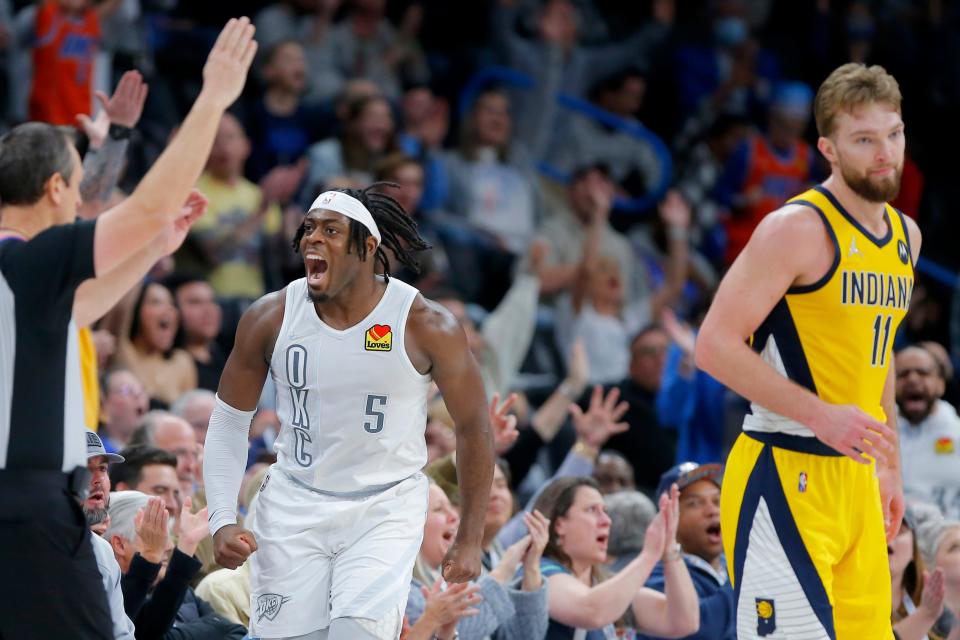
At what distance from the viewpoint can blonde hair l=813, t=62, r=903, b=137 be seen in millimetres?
4984

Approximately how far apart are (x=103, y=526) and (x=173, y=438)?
1784 millimetres

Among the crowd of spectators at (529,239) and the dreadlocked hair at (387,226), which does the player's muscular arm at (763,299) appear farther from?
the crowd of spectators at (529,239)

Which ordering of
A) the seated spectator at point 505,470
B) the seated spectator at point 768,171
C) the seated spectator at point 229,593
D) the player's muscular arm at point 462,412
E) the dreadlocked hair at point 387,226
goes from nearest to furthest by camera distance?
the player's muscular arm at point 462,412, the dreadlocked hair at point 387,226, the seated spectator at point 229,593, the seated spectator at point 505,470, the seated spectator at point 768,171

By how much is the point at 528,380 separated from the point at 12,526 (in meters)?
7.02

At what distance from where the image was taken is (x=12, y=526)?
158 inches

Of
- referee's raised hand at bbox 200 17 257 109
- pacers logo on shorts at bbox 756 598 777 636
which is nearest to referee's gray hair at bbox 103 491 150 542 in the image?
referee's raised hand at bbox 200 17 257 109

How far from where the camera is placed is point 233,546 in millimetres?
4801

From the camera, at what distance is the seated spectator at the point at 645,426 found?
9680mm

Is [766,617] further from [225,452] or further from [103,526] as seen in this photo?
[103,526]

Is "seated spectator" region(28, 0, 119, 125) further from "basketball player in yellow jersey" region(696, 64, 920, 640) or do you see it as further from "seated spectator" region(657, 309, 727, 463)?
"basketball player in yellow jersey" region(696, 64, 920, 640)

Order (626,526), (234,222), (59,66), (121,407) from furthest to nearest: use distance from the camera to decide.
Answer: (59,66)
(234,222)
(121,407)
(626,526)

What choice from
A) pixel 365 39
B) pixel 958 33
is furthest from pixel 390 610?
pixel 958 33

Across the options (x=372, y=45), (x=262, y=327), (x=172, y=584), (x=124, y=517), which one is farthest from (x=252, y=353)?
(x=372, y=45)

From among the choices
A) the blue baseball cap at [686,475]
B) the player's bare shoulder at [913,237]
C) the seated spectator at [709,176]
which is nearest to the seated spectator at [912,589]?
the blue baseball cap at [686,475]
